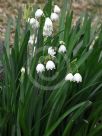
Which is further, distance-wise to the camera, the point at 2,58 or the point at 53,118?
the point at 2,58

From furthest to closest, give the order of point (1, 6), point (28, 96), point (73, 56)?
point (1, 6) < point (73, 56) < point (28, 96)

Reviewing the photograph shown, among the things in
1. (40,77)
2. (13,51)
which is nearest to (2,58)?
(13,51)

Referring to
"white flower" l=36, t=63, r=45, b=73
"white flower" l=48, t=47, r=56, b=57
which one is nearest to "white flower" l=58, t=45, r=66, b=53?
"white flower" l=48, t=47, r=56, b=57

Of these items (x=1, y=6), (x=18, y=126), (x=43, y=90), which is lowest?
(x=18, y=126)

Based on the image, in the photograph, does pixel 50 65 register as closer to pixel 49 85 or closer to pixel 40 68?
pixel 40 68

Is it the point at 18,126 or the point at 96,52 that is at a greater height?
the point at 96,52

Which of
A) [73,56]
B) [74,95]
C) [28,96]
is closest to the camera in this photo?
[28,96]

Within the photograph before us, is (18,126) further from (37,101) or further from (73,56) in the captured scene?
(73,56)

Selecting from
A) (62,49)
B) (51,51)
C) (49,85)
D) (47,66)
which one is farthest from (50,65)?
(49,85)

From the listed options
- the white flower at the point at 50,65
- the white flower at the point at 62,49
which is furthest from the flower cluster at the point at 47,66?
the white flower at the point at 62,49
